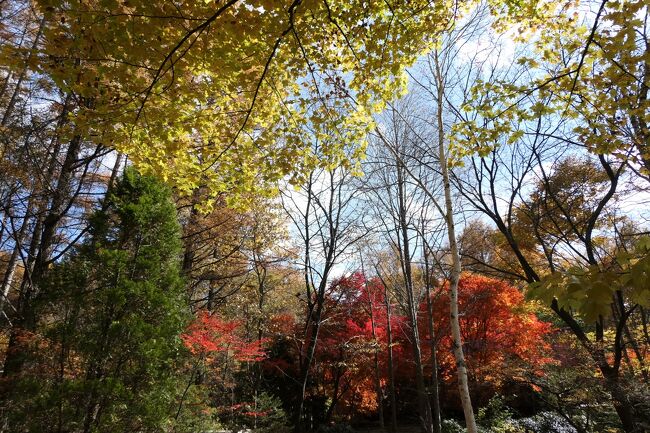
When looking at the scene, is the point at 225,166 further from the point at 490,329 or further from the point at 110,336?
the point at 490,329

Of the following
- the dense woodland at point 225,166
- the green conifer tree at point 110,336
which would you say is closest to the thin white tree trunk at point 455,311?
the dense woodland at point 225,166

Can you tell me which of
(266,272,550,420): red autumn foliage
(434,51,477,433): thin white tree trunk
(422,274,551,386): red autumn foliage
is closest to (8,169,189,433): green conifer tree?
(434,51,477,433): thin white tree trunk

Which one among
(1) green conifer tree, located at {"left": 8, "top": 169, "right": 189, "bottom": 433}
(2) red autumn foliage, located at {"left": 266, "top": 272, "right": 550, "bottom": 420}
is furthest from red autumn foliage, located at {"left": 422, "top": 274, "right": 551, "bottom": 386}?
(1) green conifer tree, located at {"left": 8, "top": 169, "right": 189, "bottom": 433}

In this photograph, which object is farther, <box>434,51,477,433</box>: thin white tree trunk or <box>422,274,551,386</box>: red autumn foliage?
<box>422,274,551,386</box>: red autumn foliage

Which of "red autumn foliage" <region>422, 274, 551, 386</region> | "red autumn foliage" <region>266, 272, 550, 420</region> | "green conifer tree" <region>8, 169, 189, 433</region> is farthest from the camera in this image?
"red autumn foliage" <region>266, 272, 550, 420</region>

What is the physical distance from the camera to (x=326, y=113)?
432 centimetres

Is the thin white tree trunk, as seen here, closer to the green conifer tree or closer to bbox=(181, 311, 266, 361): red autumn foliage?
Answer: the green conifer tree

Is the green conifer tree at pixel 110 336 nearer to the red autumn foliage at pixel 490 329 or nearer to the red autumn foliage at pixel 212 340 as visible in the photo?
the red autumn foliage at pixel 212 340

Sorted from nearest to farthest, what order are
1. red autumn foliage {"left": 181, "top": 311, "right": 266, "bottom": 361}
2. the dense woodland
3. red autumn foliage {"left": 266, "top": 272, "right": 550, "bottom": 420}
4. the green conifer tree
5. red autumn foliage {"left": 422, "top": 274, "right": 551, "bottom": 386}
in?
the dense woodland < the green conifer tree < red autumn foliage {"left": 181, "top": 311, "right": 266, "bottom": 361} < red autumn foliage {"left": 422, "top": 274, "right": 551, "bottom": 386} < red autumn foliage {"left": 266, "top": 272, "right": 550, "bottom": 420}

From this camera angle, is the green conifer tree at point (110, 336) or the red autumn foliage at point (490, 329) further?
the red autumn foliage at point (490, 329)

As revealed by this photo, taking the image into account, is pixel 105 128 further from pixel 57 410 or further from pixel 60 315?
pixel 57 410

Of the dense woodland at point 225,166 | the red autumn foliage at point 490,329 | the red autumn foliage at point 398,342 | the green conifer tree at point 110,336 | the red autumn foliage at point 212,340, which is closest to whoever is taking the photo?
the dense woodland at point 225,166

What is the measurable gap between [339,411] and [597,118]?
13188 millimetres

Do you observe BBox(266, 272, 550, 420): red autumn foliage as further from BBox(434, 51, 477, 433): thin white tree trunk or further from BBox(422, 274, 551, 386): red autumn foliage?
BBox(434, 51, 477, 433): thin white tree trunk
